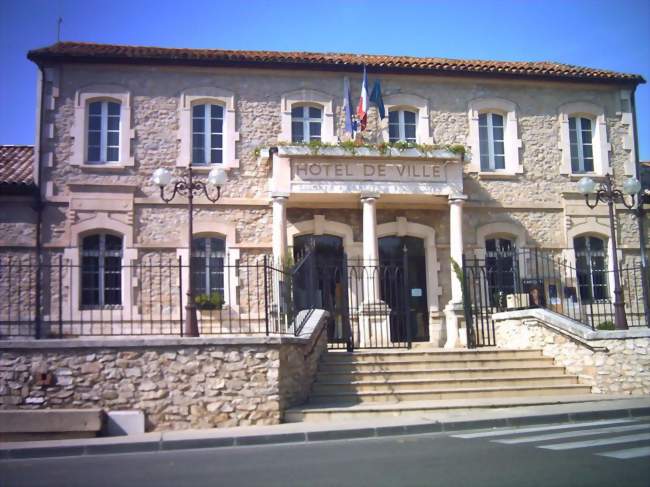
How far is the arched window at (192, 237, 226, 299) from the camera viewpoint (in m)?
17.3

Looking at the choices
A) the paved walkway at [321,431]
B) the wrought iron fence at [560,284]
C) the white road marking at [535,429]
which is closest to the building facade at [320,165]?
the wrought iron fence at [560,284]

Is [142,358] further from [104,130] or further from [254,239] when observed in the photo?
[104,130]

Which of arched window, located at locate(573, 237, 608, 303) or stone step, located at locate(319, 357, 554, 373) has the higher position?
arched window, located at locate(573, 237, 608, 303)

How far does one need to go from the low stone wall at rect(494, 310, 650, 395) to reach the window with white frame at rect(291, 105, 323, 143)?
8277 mm

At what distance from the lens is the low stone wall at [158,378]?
10.3m

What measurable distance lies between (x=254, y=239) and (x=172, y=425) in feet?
25.6

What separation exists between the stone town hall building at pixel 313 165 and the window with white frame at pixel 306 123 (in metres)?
0.04

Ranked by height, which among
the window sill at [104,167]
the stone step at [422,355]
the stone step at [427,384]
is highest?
the window sill at [104,167]

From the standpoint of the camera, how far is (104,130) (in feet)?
58.1

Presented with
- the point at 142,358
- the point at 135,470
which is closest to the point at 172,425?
the point at 142,358

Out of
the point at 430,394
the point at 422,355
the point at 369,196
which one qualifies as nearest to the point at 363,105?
the point at 369,196

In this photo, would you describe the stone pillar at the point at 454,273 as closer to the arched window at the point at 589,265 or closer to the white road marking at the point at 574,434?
the arched window at the point at 589,265

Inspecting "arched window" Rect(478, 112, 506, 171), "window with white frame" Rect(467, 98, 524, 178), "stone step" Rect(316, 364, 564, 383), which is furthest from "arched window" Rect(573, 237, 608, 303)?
"stone step" Rect(316, 364, 564, 383)

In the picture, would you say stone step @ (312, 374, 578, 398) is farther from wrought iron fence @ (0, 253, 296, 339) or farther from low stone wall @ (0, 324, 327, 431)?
wrought iron fence @ (0, 253, 296, 339)
